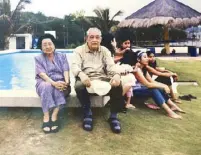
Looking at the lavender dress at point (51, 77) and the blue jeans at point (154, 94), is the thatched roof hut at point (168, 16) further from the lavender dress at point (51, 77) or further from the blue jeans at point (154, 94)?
the lavender dress at point (51, 77)

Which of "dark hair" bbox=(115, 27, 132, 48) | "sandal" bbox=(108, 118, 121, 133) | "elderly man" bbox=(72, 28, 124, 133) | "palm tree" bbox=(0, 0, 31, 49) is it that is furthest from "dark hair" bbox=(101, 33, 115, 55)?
"palm tree" bbox=(0, 0, 31, 49)

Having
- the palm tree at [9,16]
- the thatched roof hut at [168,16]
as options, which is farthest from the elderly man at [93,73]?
the palm tree at [9,16]

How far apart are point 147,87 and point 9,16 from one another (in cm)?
1813

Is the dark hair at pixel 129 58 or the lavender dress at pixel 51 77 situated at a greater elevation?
the dark hair at pixel 129 58

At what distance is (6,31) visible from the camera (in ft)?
66.6

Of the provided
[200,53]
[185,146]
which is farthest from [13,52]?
[185,146]

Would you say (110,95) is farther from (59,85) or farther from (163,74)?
(163,74)

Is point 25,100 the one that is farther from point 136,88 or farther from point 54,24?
point 54,24

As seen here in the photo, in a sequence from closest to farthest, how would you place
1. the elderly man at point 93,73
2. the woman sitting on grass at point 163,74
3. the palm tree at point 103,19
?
the elderly man at point 93,73 < the woman sitting on grass at point 163,74 < the palm tree at point 103,19

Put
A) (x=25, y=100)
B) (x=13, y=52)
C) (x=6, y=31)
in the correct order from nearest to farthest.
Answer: (x=25, y=100) → (x=13, y=52) → (x=6, y=31)

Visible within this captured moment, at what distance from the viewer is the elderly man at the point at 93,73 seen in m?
3.50

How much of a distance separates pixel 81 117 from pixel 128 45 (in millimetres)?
1185

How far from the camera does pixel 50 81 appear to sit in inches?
140

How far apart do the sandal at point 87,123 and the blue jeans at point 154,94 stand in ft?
3.31
